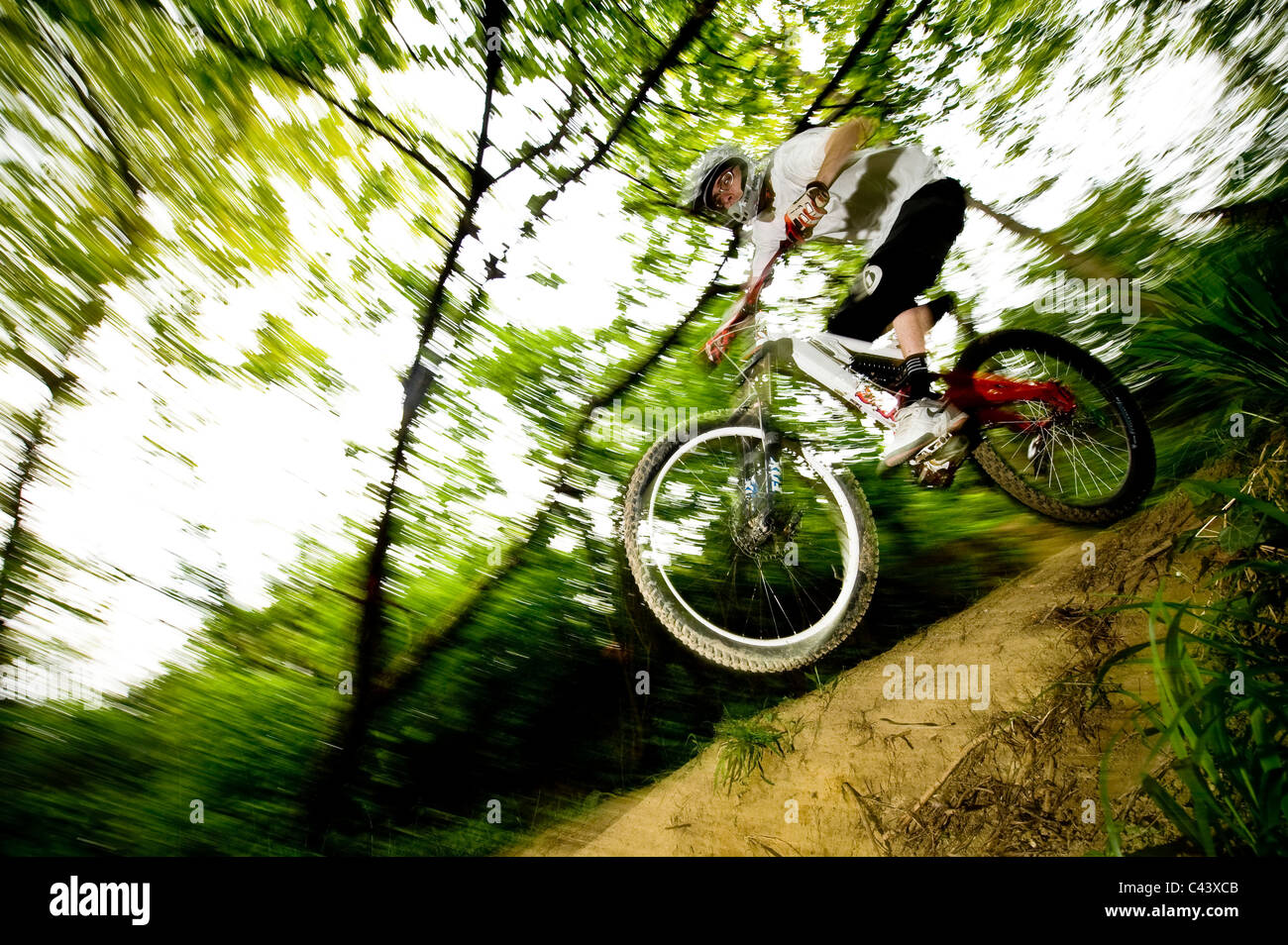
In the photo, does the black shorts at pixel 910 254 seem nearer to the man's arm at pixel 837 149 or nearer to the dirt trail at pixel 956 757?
the man's arm at pixel 837 149

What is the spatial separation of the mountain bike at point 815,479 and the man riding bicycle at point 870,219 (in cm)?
6

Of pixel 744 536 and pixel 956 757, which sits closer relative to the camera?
pixel 956 757

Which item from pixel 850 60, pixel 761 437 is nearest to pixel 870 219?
pixel 850 60

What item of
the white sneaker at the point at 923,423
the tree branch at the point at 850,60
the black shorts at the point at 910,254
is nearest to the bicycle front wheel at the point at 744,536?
the white sneaker at the point at 923,423

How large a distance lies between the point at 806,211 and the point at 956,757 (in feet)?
4.92

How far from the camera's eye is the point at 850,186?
67.3 inches

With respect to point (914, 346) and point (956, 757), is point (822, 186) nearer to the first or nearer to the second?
point (914, 346)

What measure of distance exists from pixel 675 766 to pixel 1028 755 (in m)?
0.93

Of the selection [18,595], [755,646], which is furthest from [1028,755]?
[18,595]

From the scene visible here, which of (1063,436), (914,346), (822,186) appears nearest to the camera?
(822,186)

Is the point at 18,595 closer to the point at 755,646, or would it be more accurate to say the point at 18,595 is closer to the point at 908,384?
the point at 755,646

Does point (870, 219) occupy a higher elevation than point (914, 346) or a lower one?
higher

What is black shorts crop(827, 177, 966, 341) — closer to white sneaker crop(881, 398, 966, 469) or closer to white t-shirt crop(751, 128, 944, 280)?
white t-shirt crop(751, 128, 944, 280)
